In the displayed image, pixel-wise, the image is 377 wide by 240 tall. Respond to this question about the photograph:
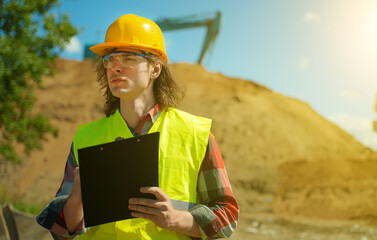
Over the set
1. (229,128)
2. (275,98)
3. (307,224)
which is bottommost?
(307,224)

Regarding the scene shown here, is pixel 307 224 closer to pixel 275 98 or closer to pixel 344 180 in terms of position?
pixel 344 180

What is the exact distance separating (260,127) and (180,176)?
909 inches

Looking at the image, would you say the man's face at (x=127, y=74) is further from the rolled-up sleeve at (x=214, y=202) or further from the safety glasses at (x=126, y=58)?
the rolled-up sleeve at (x=214, y=202)

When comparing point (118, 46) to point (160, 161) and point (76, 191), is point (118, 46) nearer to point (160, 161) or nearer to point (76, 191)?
point (160, 161)

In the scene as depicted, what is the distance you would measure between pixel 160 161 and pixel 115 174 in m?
0.29

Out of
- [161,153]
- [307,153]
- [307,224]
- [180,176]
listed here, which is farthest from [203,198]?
[307,153]

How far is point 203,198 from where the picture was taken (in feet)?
6.20

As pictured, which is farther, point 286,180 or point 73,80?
point 73,80

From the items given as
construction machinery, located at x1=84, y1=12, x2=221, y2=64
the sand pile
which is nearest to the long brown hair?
the sand pile

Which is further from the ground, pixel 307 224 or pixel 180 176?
pixel 180 176

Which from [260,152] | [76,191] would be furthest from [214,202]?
[260,152]

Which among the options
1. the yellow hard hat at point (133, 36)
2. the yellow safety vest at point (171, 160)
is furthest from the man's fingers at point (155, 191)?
the yellow hard hat at point (133, 36)

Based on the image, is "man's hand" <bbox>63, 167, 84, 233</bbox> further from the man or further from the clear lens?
the clear lens

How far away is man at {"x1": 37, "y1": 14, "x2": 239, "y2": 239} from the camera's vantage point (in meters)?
1.75
